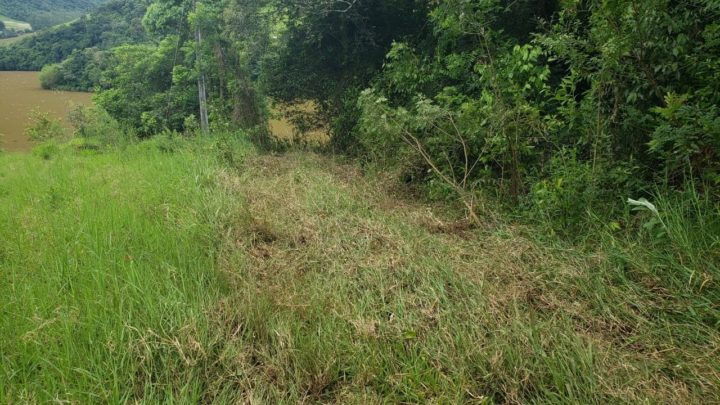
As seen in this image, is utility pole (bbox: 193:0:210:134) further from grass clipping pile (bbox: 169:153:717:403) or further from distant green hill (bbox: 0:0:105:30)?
distant green hill (bbox: 0:0:105:30)

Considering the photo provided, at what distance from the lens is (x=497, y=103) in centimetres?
343

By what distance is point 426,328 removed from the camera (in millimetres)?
1937

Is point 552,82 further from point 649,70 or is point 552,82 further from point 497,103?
point 649,70

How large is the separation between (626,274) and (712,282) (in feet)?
1.16

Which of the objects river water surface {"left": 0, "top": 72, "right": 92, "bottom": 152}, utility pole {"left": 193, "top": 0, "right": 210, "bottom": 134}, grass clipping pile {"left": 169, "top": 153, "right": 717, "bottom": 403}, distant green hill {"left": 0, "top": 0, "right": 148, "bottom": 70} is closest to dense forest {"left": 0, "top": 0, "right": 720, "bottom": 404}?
grass clipping pile {"left": 169, "top": 153, "right": 717, "bottom": 403}

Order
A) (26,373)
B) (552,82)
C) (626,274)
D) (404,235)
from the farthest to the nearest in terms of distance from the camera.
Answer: (552,82) < (404,235) < (626,274) < (26,373)

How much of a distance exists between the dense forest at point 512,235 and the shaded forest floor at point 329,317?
0.01 metres

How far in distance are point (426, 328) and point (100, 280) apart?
1756 millimetres

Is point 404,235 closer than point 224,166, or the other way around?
point 404,235

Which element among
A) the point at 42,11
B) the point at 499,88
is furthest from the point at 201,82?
the point at 42,11

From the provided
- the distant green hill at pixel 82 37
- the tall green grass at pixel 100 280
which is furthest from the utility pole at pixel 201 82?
the distant green hill at pixel 82 37

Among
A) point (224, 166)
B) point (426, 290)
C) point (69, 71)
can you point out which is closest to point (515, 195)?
point (426, 290)

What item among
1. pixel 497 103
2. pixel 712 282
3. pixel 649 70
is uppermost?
pixel 649 70

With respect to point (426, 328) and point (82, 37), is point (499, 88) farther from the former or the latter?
point (82, 37)
